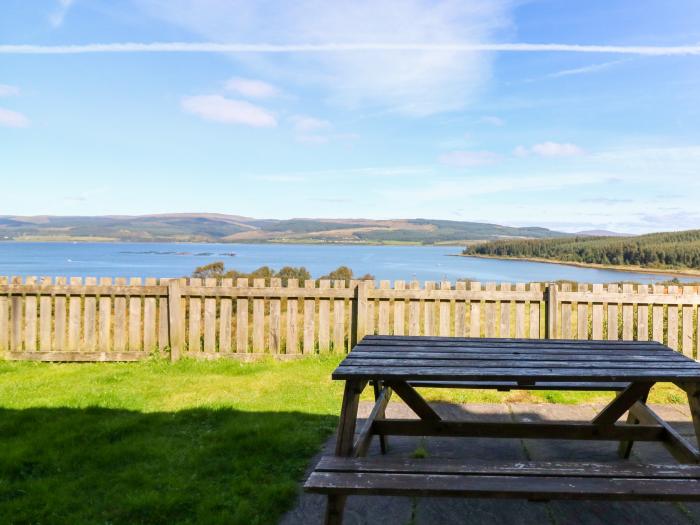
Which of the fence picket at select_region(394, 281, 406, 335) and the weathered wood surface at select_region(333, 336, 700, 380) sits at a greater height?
the weathered wood surface at select_region(333, 336, 700, 380)

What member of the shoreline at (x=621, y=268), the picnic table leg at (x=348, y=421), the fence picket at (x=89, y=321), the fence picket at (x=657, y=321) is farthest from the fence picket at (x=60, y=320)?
the shoreline at (x=621, y=268)

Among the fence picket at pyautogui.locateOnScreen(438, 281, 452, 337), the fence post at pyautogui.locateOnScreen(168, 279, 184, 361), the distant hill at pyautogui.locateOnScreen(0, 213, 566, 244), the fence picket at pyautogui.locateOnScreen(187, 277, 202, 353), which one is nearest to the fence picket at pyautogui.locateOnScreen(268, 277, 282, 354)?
the fence picket at pyautogui.locateOnScreen(187, 277, 202, 353)

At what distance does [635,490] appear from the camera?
2176 mm

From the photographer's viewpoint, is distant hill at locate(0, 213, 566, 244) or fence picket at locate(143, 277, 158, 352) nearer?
fence picket at locate(143, 277, 158, 352)

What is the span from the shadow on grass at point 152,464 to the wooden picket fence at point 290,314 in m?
2.62

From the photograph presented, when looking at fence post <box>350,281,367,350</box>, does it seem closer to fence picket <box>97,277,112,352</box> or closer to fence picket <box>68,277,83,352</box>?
fence picket <box>97,277,112,352</box>

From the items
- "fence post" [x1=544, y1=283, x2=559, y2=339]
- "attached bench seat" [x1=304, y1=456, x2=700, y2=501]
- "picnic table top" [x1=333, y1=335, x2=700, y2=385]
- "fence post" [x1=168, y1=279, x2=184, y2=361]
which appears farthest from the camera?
"fence post" [x1=168, y1=279, x2=184, y2=361]

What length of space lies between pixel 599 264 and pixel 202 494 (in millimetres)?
56144

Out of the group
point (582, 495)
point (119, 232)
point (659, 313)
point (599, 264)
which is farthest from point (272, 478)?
point (119, 232)

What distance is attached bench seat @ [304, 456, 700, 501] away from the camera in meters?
2.16

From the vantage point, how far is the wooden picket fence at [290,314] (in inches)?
293

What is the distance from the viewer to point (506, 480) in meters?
2.28

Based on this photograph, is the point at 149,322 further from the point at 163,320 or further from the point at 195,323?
the point at 195,323

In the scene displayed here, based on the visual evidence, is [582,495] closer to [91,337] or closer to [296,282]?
[296,282]
